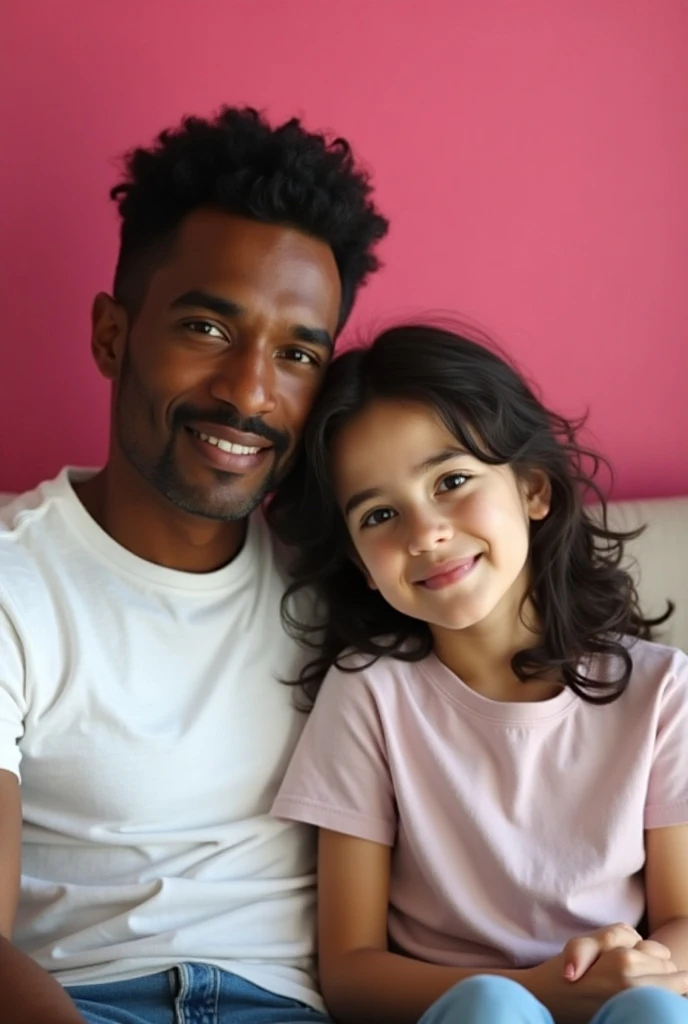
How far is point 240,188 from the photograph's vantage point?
1312mm

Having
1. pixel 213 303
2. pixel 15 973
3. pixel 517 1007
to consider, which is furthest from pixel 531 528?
pixel 15 973

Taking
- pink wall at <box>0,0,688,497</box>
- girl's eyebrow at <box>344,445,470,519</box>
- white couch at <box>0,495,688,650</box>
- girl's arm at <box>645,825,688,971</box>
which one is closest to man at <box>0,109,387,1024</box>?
girl's eyebrow at <box>344,445,470,519</box>

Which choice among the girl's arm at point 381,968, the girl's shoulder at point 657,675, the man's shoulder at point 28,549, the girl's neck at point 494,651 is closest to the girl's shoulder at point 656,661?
the girl's shoulder at point 657,675

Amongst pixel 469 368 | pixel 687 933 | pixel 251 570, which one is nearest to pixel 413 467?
pixel 469 368

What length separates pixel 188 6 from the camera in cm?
160

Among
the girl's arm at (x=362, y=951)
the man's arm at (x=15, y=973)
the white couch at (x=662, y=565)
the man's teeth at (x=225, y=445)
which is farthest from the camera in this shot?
the white couch at (x=662, y=565)

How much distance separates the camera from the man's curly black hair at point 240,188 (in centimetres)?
133

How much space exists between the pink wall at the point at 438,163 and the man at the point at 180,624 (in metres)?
0.23

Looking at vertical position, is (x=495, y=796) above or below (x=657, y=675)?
below

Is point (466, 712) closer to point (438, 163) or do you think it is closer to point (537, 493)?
point (537, 493)

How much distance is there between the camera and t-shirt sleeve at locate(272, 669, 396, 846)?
1303 millimetres

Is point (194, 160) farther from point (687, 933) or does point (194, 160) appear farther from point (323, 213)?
point (687, 933)

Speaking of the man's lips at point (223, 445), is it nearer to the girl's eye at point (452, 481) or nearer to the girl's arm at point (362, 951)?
the girl's eye at point (452, 481)

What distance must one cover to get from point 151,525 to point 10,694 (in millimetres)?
277
